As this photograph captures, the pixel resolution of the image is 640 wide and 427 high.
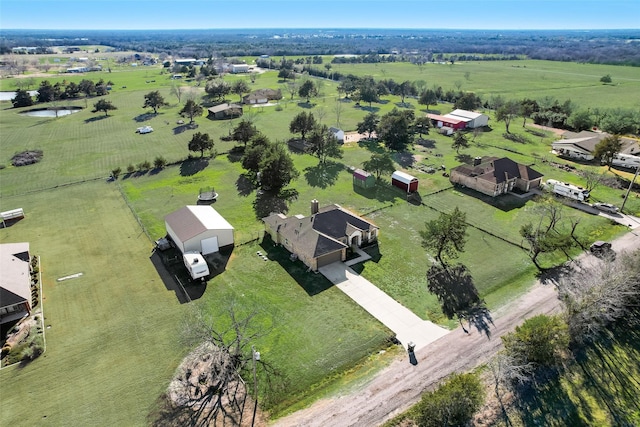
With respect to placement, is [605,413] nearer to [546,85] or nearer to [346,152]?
[346,152]

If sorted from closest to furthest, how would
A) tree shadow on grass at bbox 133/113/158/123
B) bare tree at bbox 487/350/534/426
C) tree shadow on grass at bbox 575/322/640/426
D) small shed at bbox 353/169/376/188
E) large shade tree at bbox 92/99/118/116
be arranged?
tree shadow on grass at bbox 575/322/640/426, bare tree at bbox 487/350/534/426, small shed at bbox 353/169/376/188, tree shadow on grass at bbox 133/113/158/123, large shade tree at bbox 92/99/118/116

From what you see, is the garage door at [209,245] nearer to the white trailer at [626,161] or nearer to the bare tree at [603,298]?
the bare tree at [603,298]

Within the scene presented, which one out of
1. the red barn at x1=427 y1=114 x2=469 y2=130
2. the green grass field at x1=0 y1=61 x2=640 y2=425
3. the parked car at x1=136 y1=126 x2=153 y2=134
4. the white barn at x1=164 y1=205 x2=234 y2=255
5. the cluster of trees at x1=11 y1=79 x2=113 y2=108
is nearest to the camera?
the green grass field at x1=0 y1=61 x2=640 y2=425

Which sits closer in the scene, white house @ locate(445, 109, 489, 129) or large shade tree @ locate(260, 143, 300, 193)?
large shade tree @ locate(260, 143, 300, 193)

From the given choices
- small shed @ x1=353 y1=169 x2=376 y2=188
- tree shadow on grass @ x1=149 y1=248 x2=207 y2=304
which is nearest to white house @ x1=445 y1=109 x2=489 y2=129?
small shed @ x1=353 y1=169 x2=376 y2=188

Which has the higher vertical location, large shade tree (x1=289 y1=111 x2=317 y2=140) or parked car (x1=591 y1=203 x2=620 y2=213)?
large shade tree (x1=289 y1=111 x2=317 y2=140)

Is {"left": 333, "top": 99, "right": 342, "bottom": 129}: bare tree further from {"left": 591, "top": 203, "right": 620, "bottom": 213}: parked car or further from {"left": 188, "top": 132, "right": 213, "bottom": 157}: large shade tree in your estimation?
{"left": 591, "top": 203, "right": 620, "bottom": 213}: parked car

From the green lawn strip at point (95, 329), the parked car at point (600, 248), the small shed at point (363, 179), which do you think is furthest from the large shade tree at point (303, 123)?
the parked car at point (600, 248)

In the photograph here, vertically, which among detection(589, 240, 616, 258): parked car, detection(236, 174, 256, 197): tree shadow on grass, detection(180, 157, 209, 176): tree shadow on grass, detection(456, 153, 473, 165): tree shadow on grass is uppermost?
detection(456, 153, 473, 165): tree shadow on grass
